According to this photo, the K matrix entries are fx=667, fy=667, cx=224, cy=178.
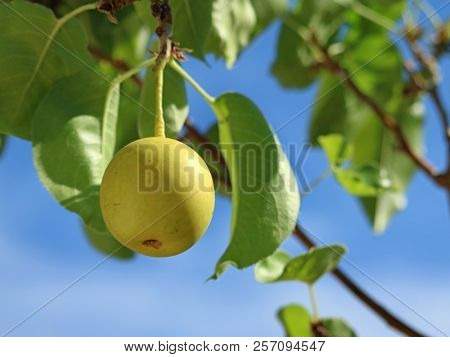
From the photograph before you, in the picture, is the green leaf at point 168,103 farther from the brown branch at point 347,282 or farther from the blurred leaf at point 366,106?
the blurred leaf at point 366,106

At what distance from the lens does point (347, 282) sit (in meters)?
1.59

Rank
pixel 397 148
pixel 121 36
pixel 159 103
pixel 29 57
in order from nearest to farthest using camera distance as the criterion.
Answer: pixel 159 103
pixel 29 57
pixel 121 36
pixel 397 148

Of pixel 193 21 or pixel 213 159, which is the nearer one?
pixel 193 21

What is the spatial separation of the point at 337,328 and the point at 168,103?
776mm

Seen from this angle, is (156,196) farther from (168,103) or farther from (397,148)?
(397,148)

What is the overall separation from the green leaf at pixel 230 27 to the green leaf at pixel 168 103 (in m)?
0.15

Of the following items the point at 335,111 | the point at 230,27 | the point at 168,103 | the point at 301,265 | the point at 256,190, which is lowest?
the point at 301,265

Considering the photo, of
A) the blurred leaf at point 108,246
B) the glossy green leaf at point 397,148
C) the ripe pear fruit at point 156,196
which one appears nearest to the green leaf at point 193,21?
the ripe pear fruit at point 156,196

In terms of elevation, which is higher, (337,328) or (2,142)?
(2,142)

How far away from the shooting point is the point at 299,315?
1.78 m

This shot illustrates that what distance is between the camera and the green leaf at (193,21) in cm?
122

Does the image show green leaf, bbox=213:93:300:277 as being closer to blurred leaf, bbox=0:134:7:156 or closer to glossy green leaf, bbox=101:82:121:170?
glossy green leaf, bbox=101:82:121:170

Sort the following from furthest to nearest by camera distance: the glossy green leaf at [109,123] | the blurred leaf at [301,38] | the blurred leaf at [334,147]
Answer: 1. the blurred leaf at [301,38]
2. the blurred leaf at [334,147]
3. the glossy green leaf at [109,123]

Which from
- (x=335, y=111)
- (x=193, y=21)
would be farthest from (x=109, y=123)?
(x=335, y=111)
